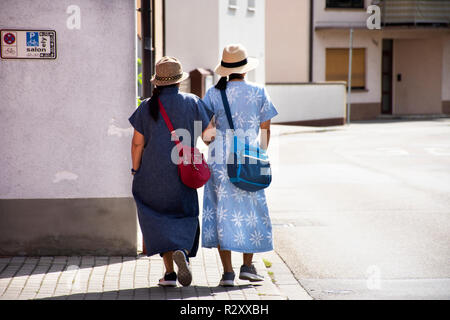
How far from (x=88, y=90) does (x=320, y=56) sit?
95.6ft

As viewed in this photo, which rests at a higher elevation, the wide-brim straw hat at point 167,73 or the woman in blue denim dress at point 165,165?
the wide-brim straw hat at point 167,73

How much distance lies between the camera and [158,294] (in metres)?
5.77

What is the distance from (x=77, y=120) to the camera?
707cm

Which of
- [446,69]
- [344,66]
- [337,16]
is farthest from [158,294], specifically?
[446,69]

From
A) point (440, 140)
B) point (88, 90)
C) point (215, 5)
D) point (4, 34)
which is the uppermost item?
point (215, 5)

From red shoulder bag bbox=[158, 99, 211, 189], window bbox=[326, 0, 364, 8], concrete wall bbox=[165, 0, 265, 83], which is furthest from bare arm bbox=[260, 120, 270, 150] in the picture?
window bbox=[326, 0, 364, 8]

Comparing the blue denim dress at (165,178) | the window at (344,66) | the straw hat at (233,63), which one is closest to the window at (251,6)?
the window at (344,66)

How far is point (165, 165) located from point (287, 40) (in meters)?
29.3

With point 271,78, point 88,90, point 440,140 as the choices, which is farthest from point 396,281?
point 271,78

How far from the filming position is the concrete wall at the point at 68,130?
7012mm

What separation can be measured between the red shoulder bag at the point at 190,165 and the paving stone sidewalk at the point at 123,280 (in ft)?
2.66

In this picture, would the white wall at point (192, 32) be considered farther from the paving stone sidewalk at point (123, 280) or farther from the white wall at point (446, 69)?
the paving stone sidewalk at point (123, 280)

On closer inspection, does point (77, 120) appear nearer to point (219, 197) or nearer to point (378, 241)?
point (219, 197)

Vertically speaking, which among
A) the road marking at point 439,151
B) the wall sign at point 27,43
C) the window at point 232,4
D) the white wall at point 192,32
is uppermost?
the window at point 232,4
